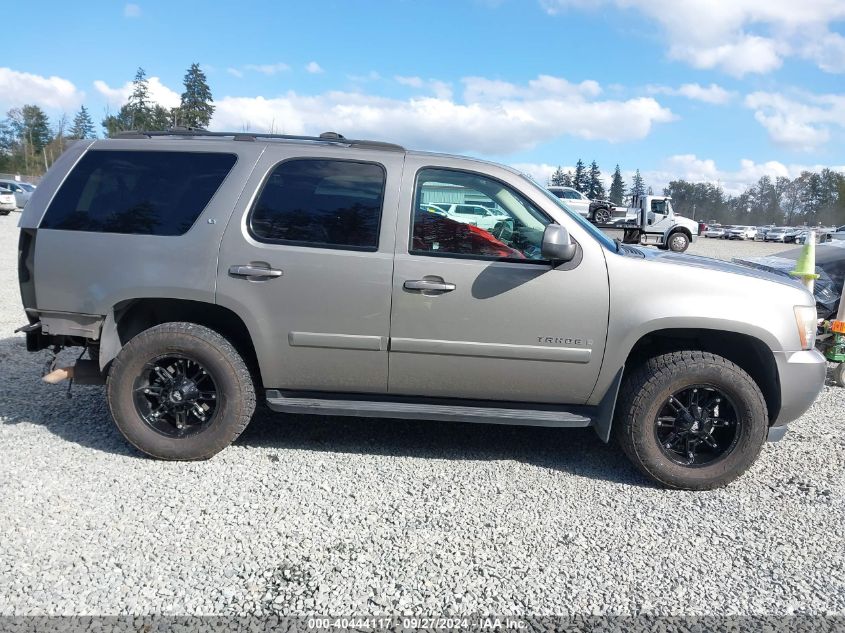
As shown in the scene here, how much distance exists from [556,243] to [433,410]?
123 cm

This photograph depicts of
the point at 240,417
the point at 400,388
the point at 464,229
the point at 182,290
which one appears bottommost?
the point at 240,417

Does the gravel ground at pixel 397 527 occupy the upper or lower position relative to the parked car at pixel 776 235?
lower

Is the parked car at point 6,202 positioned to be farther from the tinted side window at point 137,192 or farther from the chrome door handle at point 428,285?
the chrome door handle at point 428,285

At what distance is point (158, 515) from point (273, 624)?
112cm

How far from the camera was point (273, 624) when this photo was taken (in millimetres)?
2541

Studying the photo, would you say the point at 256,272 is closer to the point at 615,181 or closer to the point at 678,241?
the point at 678,241

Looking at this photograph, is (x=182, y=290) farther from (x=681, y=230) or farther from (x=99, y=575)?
(x=681, y=230)

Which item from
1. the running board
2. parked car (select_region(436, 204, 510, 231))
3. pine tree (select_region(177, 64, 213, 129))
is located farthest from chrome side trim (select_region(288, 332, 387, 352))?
pine tree (select_region(177, 64, 213, 129))

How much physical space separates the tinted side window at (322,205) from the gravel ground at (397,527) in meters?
1.43

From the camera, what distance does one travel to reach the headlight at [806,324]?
12.4 feet

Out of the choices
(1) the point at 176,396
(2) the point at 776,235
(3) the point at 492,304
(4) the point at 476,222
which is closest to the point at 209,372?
(1) the point at 176,396

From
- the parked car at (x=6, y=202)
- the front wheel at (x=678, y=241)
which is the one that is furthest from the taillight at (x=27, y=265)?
the parked car at (x=6, y=202)

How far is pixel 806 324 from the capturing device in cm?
380

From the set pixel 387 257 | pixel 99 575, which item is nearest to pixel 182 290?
pixel 387 257
